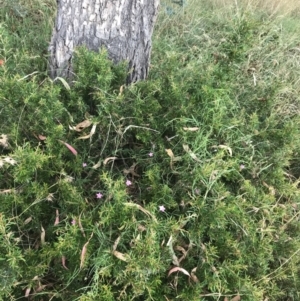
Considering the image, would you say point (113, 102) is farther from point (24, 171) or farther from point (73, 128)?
point (24, 171)

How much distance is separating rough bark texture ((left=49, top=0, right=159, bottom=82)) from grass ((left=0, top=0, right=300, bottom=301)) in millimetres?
167

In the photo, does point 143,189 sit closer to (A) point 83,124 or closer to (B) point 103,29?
(A) point 83,124

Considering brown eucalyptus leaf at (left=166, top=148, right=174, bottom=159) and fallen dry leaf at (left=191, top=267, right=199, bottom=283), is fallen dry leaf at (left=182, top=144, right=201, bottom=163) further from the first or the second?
fallen dry leaf at (left=191, top=267, right=199, bottom=283)

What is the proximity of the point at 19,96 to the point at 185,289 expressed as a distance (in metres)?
1.18

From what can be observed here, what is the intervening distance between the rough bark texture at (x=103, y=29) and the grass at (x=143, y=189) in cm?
17

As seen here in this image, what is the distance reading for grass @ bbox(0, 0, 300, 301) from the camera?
172 centimetres

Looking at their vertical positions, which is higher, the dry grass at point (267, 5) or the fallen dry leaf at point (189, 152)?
the dry grass at point (267, 5)

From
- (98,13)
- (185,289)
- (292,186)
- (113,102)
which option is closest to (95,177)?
(113,102)

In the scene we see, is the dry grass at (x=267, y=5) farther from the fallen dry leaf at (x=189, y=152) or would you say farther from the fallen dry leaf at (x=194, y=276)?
the fallen dry leaf at (x=194, y=276)

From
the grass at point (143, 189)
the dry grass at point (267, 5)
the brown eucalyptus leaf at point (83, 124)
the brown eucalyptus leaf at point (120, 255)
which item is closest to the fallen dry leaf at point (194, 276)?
the grass at point (143, 189)

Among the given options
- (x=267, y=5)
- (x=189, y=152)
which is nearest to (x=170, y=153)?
(x=189, y=152)

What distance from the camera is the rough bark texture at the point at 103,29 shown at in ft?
7.57

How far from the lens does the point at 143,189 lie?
6.77 ft

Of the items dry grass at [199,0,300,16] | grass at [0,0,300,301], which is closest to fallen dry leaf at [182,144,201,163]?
grass at [0,0,300,301]
